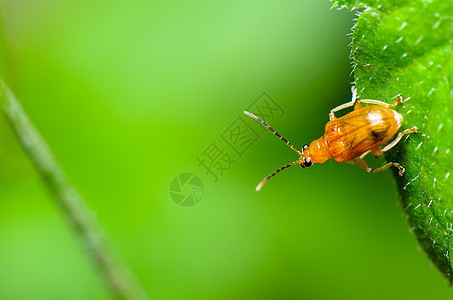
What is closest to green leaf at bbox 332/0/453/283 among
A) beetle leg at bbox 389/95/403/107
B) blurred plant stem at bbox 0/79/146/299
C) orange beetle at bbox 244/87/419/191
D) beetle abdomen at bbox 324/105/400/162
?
beetle leg at bbox 389/95/403/107

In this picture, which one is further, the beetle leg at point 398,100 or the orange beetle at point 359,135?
the orange beetle at point 359,135

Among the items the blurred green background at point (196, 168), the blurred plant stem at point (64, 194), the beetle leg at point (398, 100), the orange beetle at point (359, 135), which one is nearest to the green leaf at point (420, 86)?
the beetle leg at point (398, 100)

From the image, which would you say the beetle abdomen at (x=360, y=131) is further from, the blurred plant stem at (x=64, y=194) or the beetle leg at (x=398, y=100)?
the blurred plant stem at (x=64, y=194)

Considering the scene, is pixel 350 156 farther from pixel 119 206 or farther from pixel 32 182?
pixel 32 182

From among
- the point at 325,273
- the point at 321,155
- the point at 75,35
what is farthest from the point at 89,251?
the point at 75,35

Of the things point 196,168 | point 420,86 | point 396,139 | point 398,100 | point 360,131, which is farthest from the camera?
point 196,168

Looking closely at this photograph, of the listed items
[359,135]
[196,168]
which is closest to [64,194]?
[359,135]

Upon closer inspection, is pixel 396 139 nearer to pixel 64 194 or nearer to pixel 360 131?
pixel 360 131
